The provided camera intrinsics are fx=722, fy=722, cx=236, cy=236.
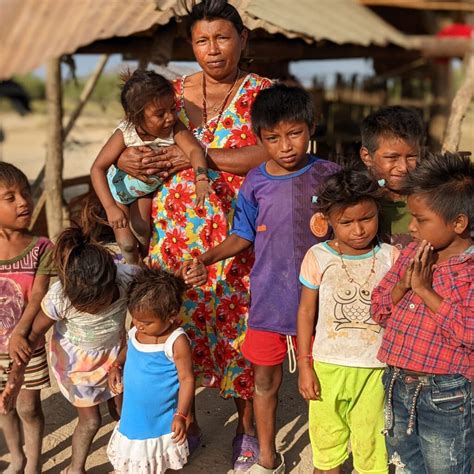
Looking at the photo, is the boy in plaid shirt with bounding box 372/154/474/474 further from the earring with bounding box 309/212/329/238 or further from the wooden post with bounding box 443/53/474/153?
the wooden post with bounding box 443/53/474/153

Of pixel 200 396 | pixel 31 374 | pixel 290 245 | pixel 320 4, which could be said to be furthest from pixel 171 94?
pixel 320 4

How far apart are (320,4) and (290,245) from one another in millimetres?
7389

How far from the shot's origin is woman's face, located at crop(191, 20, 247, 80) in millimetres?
2951

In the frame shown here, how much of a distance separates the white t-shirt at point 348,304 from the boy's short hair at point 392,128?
51cm

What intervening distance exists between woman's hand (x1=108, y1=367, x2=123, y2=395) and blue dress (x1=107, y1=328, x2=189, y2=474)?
107 mm

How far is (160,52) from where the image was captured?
6.09 metres

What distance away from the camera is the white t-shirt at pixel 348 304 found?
8.59 feet

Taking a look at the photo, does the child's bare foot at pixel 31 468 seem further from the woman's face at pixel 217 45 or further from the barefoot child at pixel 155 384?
the woman's face at pixel 217 45

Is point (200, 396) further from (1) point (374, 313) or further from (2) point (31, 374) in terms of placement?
(1) point (374, 313)

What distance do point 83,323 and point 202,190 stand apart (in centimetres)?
73

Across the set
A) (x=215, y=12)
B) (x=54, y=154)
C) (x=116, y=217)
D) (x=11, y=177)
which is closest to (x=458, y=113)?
(x=215, y=12)

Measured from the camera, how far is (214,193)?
120 inches

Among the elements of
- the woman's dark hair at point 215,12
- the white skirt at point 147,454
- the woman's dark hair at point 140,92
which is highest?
the woman's dark hair at point 215,12

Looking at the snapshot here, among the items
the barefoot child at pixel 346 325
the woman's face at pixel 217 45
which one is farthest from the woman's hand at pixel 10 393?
the woman's face at pixel 217 45
